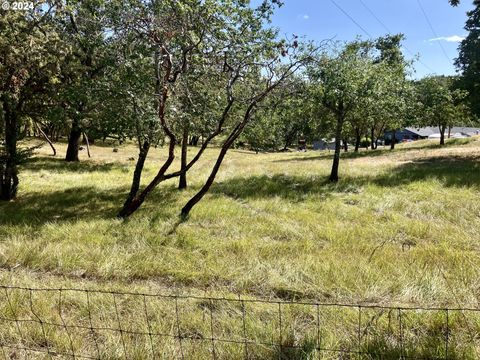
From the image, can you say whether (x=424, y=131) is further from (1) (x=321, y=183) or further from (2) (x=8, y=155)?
(2) (x=8, y=155)

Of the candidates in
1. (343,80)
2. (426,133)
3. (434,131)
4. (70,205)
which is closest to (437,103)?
(343,80)

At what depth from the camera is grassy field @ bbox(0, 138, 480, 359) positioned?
4449mm

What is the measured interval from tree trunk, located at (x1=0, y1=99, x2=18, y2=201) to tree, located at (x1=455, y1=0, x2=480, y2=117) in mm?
20260

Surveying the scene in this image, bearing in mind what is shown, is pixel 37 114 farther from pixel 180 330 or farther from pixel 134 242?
pixel 180 330

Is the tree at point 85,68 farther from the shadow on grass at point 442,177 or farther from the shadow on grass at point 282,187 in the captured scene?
the shadow on grass at point 442,177

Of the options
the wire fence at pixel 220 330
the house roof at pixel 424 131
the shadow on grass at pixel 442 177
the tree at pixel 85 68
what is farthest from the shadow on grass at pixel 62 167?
the house roof at pixel 424 131

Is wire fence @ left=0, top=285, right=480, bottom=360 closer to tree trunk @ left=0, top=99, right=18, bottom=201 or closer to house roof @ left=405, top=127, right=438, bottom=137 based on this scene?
tree trunk @ left=0, top=99, right=18, bottom=201

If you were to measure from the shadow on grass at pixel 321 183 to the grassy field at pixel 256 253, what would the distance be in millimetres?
205

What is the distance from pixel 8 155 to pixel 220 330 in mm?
10234

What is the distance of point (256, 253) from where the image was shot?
6.75 metres

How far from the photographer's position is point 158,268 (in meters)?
6.16

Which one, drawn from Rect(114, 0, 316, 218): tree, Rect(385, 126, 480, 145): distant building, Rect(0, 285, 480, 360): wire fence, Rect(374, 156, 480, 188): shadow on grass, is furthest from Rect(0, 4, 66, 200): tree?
Rect(385, 126, 480, 145): distant building

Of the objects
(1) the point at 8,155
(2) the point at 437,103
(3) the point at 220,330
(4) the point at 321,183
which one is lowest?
(3) the point at 220,330

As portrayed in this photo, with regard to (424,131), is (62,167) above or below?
below
